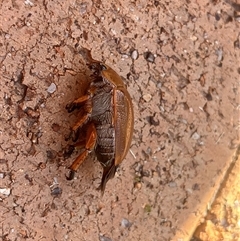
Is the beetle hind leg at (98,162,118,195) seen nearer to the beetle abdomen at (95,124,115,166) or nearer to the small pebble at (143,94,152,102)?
the beetle abdomen at (95,124,115,166)

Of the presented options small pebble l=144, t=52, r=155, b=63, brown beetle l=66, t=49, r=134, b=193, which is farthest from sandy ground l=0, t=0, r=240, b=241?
brown beetle l=66, t=49, r=134, b=193

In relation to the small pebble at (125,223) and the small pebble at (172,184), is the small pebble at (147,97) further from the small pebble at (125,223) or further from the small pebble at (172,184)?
the small pebble at (125,223)

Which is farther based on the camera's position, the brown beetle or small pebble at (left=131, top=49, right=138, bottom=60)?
small pebble at (left=131, top=49, right=138, bottom=60)

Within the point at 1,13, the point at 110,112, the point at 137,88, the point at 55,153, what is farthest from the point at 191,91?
the point at 1,13

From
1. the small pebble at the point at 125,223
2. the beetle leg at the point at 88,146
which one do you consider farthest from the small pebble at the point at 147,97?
the small pebble at the point at 125,223

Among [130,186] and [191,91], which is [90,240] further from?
[191,91]

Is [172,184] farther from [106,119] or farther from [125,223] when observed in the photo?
[106,119]
